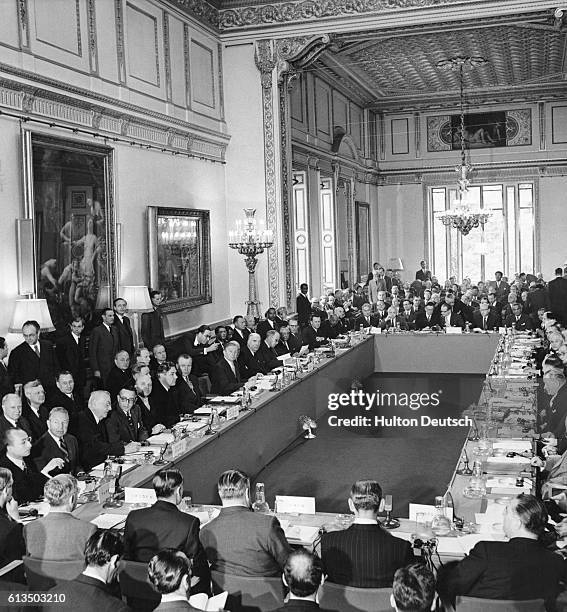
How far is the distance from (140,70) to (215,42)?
2667mm

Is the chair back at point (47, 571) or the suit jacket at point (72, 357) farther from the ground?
the suit jacket at point (72, 357)

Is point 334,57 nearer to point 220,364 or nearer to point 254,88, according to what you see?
point 254,88

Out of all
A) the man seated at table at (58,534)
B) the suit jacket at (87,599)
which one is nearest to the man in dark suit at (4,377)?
the man seated at table at (58,534)

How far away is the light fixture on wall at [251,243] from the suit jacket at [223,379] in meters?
3.04

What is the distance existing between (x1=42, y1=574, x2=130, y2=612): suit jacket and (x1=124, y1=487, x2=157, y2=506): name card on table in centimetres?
150

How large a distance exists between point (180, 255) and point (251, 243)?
119 centimetres

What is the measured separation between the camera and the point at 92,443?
5.97 m

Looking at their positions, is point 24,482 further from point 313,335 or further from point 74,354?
point 313,335

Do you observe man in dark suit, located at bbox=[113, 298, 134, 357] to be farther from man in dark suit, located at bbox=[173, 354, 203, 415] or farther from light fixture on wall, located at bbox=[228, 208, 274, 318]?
light fixture on wall, located at bbox=[228, 208, 274, 318]

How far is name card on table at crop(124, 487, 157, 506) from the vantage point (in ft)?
15.4

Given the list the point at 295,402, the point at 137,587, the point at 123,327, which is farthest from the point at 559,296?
the point at 137,587

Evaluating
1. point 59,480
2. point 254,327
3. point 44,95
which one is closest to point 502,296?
point 254,327

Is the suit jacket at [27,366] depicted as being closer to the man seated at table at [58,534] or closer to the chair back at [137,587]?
→ the man seated at table at [58,534]

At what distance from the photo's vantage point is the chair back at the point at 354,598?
3.37m
